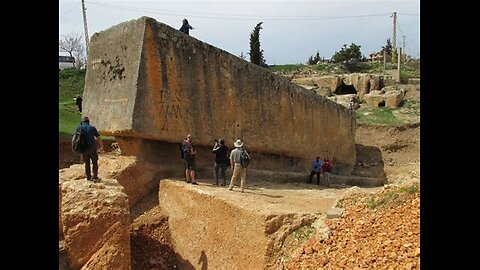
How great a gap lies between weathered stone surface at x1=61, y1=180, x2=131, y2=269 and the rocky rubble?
3150 mm

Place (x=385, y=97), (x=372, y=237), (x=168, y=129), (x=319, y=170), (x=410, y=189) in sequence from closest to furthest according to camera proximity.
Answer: (x=372, y=237)
(x=410, y=189)
(x=168, y=129)
(x=319, y=170)
(x=385, y=97)

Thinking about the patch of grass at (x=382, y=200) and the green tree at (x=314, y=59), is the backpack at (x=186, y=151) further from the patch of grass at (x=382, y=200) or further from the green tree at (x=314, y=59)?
the green tree at (x=314, y=59)

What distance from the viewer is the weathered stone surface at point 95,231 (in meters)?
8.30

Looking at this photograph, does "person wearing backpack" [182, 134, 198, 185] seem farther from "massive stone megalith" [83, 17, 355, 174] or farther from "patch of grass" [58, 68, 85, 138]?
"patch of grass" [58, 68, 85, 138]

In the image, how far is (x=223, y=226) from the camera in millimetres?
9000

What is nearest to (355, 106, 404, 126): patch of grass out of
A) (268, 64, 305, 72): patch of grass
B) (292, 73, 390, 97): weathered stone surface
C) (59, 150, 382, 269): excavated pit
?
(292, 73, 390, 97): weathered stone surface

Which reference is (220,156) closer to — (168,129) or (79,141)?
(168,129)

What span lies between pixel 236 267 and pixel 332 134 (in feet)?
34.4

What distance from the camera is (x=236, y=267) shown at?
8547 mm

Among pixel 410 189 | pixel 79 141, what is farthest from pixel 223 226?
pixel 410 189

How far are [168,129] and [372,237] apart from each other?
619 cm

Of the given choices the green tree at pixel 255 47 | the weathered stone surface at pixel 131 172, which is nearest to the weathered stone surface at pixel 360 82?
the green tree at pixel 255 47

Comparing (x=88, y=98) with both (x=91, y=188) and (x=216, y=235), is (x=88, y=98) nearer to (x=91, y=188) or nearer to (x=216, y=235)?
(x=91, y=188)
